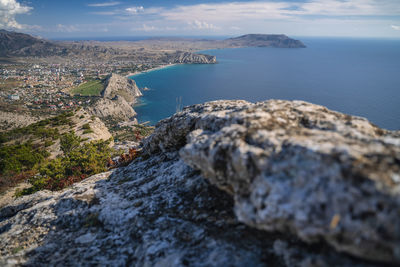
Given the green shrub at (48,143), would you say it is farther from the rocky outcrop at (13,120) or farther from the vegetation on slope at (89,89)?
the vegetation on slope at (89,89)

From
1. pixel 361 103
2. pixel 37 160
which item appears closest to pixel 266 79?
pixel 361 103

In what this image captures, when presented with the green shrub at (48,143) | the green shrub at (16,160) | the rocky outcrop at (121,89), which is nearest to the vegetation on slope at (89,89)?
the rocky outcrop at (121,89)

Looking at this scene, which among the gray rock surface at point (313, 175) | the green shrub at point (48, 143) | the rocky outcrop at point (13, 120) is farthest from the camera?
the rocky outcrop at point (13, 120)

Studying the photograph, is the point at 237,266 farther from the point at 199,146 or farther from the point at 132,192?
the point at 132,192

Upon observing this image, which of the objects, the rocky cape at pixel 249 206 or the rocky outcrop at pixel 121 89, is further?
the rocky outcrop at pixel 121 89

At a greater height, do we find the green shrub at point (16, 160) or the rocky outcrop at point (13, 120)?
the green shrub at point (16, 160)

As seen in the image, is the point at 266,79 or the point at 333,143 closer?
the point at 333,143
